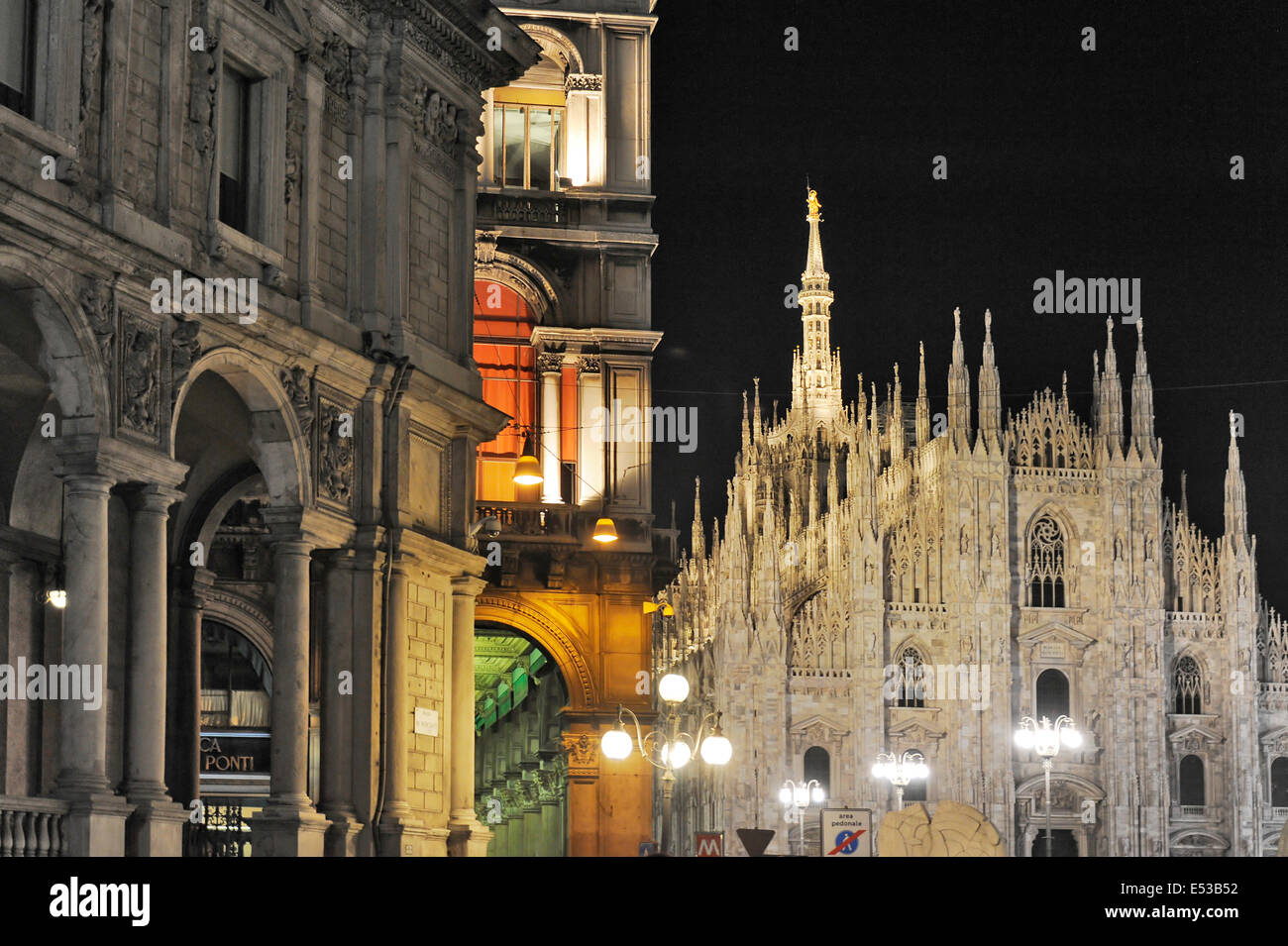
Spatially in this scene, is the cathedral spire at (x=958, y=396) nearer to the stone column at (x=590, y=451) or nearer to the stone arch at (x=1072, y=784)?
the stone arch at (x=1072, y=784)

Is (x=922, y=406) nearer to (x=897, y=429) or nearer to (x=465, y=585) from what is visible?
→ (x=897, y=429)

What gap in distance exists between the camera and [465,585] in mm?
26953

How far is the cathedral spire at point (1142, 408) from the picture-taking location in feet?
278

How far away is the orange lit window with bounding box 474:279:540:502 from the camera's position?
40750mm

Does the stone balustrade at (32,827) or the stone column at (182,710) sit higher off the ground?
the stone column at (182,710)

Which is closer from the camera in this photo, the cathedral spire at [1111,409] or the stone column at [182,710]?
the stone column at [182,710]

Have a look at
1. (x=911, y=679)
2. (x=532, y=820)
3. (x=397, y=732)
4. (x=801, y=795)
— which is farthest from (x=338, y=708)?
(x=911, y=679)

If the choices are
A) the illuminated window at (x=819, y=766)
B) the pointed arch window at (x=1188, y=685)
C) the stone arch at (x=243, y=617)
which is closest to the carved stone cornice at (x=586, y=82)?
the stone arch at (x=243, y=617)

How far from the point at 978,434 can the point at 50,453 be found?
210 ft

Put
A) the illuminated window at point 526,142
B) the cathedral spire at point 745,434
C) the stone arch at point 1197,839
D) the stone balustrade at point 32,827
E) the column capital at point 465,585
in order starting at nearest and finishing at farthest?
the stone balustrade at point 32,827
the column capital at point 465,585
the illuminated window at point 526,142
the stone arch at point 1197,839
the cathedral spire at point 745,434

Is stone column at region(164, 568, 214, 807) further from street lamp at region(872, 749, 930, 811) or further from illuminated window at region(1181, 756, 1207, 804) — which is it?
illuminated window at region(1181, 756, 1207, 804)

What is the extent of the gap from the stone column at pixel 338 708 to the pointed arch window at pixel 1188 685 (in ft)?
211

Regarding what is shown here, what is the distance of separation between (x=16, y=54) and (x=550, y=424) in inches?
859
